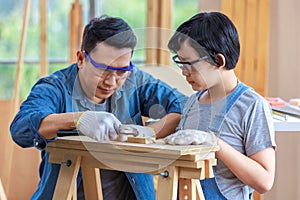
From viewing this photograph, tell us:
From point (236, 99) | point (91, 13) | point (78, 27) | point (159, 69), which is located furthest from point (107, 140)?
point (91, 13)

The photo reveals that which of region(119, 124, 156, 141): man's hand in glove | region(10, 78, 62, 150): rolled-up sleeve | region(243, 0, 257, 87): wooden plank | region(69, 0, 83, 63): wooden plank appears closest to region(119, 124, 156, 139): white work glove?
region(119, 124, 156, 141): man's hand in glove

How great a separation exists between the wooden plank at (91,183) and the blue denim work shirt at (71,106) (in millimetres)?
71

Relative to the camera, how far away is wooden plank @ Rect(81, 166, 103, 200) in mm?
1722

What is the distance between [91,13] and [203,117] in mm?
2350

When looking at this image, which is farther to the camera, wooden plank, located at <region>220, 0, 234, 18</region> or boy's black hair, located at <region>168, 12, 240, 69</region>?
wooden plank, located at <region>220, 0, 234, 18</region>

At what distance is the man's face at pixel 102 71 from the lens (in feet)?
5.08

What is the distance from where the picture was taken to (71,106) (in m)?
1.78

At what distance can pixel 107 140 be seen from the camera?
1.49 metres

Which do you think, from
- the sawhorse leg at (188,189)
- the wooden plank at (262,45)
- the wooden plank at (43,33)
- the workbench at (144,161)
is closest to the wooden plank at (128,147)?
the workbench at (144,161)

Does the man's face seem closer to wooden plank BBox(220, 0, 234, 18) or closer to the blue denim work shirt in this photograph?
the blue denim work shirt

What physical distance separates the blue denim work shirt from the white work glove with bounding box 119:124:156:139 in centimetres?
8

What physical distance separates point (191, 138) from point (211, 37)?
30 centimetres

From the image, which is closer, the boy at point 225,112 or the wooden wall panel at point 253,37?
the boy at point 225,112

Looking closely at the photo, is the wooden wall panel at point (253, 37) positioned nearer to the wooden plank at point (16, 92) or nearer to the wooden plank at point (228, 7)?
the wooden plank at point (228, 7)
